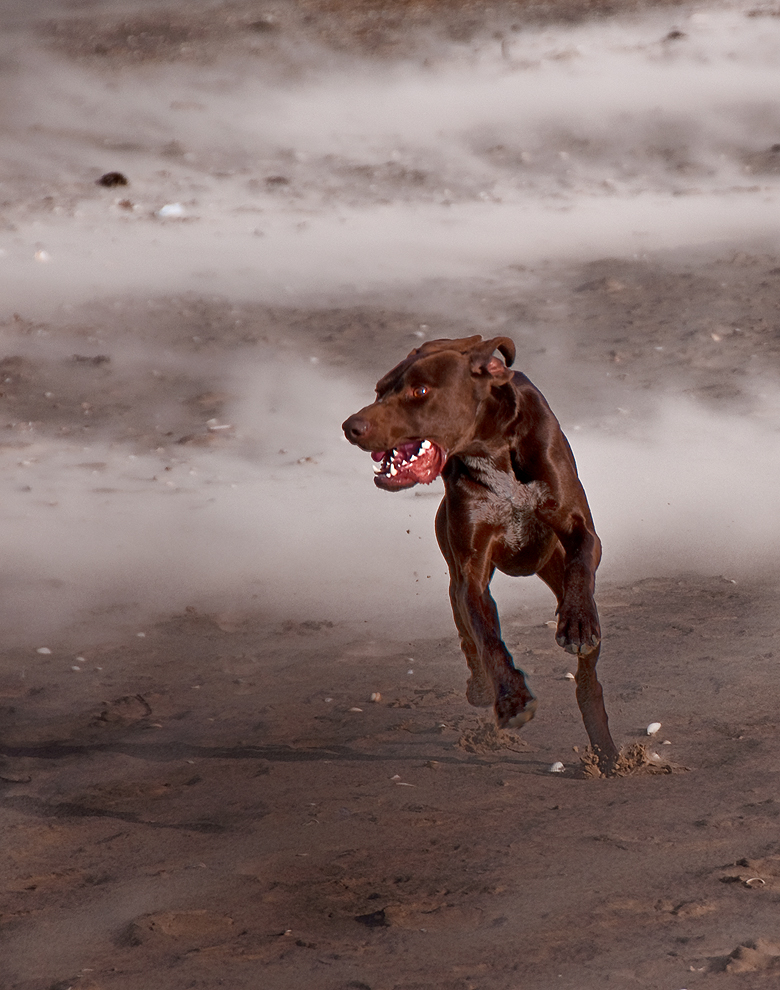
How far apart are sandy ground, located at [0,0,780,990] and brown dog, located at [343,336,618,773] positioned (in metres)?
0.60

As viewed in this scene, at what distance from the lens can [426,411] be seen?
411cm

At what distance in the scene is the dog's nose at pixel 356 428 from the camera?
156 inches

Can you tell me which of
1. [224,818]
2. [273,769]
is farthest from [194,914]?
[273,769]

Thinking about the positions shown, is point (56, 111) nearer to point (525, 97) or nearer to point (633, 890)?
point (525, 97)

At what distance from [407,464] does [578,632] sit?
0.79 metres

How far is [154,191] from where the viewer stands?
13.7 metres

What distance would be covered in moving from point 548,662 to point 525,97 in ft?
35.4

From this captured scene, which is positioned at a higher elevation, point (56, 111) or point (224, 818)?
point (56, 111)

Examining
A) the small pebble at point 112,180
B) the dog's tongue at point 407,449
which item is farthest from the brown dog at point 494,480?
the small pebble at point 112,180

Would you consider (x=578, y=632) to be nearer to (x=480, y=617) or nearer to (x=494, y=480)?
(x=480, y=617)

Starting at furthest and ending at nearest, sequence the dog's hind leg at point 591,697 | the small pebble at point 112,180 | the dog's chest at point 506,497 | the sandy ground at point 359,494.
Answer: the small pebble at point 112,180 < the dog's hind leg at point 591,697 < the dog's chest at point 506,497 < the sandy ground at point 359,494

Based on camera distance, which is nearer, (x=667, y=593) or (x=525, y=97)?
(x=667, y=593)

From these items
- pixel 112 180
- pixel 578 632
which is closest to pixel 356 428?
pixel 578 632

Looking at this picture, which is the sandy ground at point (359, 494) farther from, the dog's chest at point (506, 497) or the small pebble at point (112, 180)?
the dog's chest at point (506, 497)
